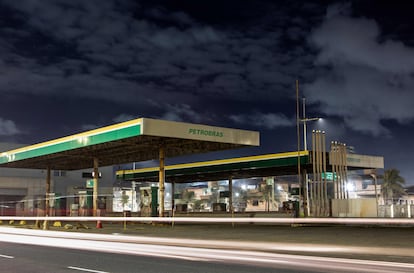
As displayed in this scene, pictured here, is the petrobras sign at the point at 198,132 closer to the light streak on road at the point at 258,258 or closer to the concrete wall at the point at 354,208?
the light streak on road at the point at 258,258

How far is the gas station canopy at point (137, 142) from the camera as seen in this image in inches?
1150

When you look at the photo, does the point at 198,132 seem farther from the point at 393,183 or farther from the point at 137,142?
the point at 393,183

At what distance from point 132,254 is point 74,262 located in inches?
97.2

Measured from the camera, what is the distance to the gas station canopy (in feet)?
95.8

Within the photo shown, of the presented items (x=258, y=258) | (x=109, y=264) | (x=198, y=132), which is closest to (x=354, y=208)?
(x=198, y=132)

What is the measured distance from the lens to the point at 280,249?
17.0 m

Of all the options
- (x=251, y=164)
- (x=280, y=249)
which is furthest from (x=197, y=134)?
(x=251, y=164)

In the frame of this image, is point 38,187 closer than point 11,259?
No

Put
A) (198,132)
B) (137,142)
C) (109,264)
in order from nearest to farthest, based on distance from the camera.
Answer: (109,264) → (198,132) → (137,142)

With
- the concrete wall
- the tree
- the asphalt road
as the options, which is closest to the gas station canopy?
the asphalt road

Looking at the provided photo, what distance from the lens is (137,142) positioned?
3412 centimetres

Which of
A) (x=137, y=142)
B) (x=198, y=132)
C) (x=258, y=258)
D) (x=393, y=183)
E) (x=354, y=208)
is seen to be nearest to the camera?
(x=258, y=258)

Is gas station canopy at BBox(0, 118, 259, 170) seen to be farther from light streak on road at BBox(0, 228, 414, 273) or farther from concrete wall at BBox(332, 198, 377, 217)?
concrete wall at BBox(332, 198, 377, 217)

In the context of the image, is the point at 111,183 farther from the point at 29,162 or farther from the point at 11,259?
the point at 11,259
